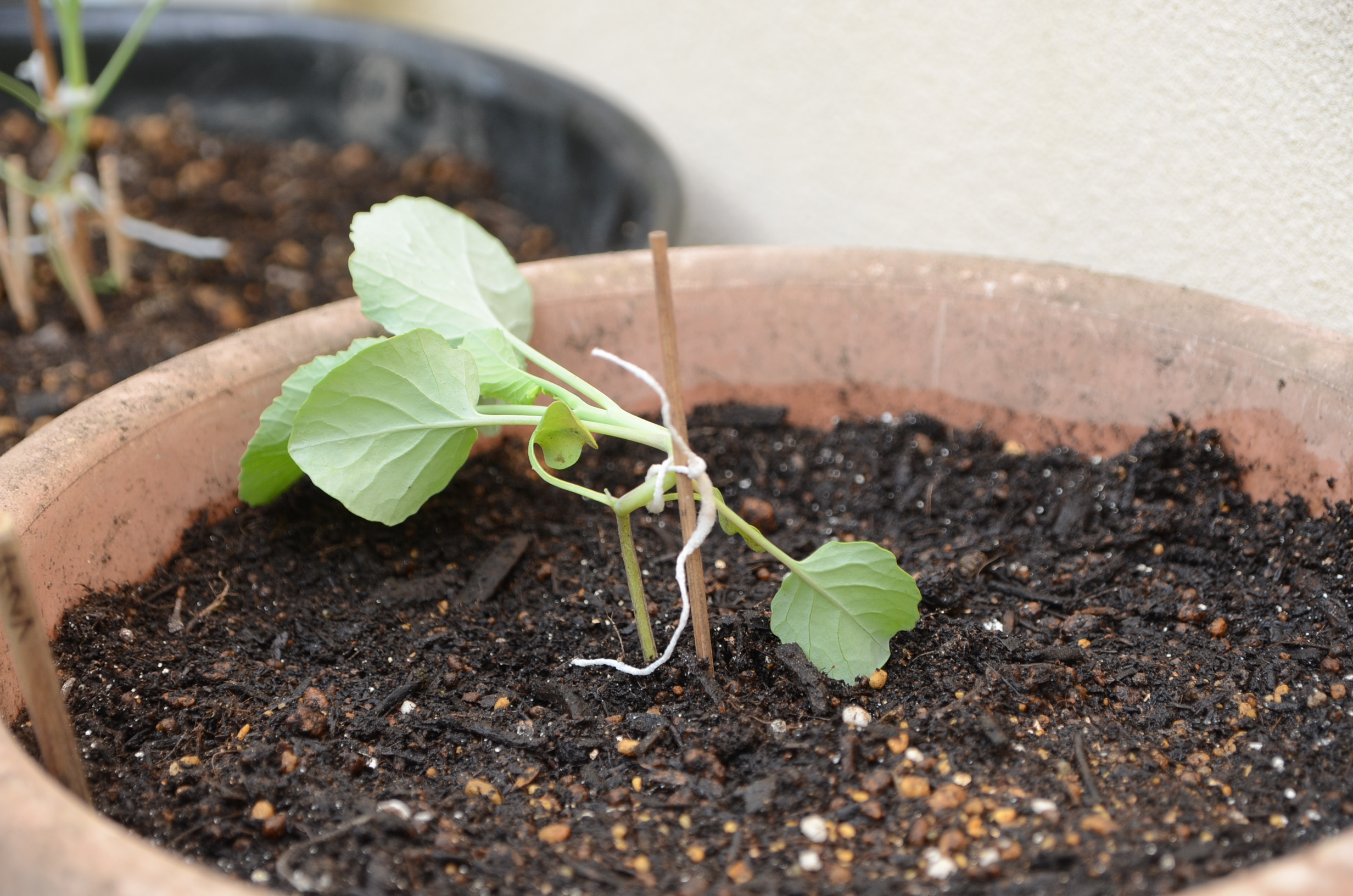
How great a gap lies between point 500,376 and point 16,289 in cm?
115

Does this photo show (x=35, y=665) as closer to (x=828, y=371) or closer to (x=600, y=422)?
(x=600, y=422)

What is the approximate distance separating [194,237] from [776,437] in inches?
54.1

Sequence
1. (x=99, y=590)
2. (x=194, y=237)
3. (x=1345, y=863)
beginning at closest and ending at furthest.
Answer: (x=1345, y=863) < (x=99, y=590) < (x=194, y=237)

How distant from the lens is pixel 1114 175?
124cm

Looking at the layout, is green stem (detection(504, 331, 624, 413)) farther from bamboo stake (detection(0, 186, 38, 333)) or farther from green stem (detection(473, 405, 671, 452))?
bamboo stake (detection(0, 186, 38, 333))

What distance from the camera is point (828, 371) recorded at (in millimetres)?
1146

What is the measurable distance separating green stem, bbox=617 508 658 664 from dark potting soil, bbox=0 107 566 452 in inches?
39.6

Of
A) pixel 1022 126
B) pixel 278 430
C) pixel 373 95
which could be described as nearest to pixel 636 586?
pixel 278 430

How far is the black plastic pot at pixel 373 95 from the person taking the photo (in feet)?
6.43

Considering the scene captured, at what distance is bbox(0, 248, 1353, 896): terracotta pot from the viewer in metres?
0.88

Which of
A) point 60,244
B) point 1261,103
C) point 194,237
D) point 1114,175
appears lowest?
point 194,237

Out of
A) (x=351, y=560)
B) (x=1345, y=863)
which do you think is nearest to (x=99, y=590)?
(x=351, y=560)

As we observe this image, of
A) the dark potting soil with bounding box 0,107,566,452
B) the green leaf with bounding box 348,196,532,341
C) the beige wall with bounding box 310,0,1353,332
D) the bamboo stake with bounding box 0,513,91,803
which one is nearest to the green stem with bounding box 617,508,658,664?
the green leaf with bounding box 348,196,532,341

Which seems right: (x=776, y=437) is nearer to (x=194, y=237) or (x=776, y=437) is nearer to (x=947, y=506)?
(x=947, y=506)
